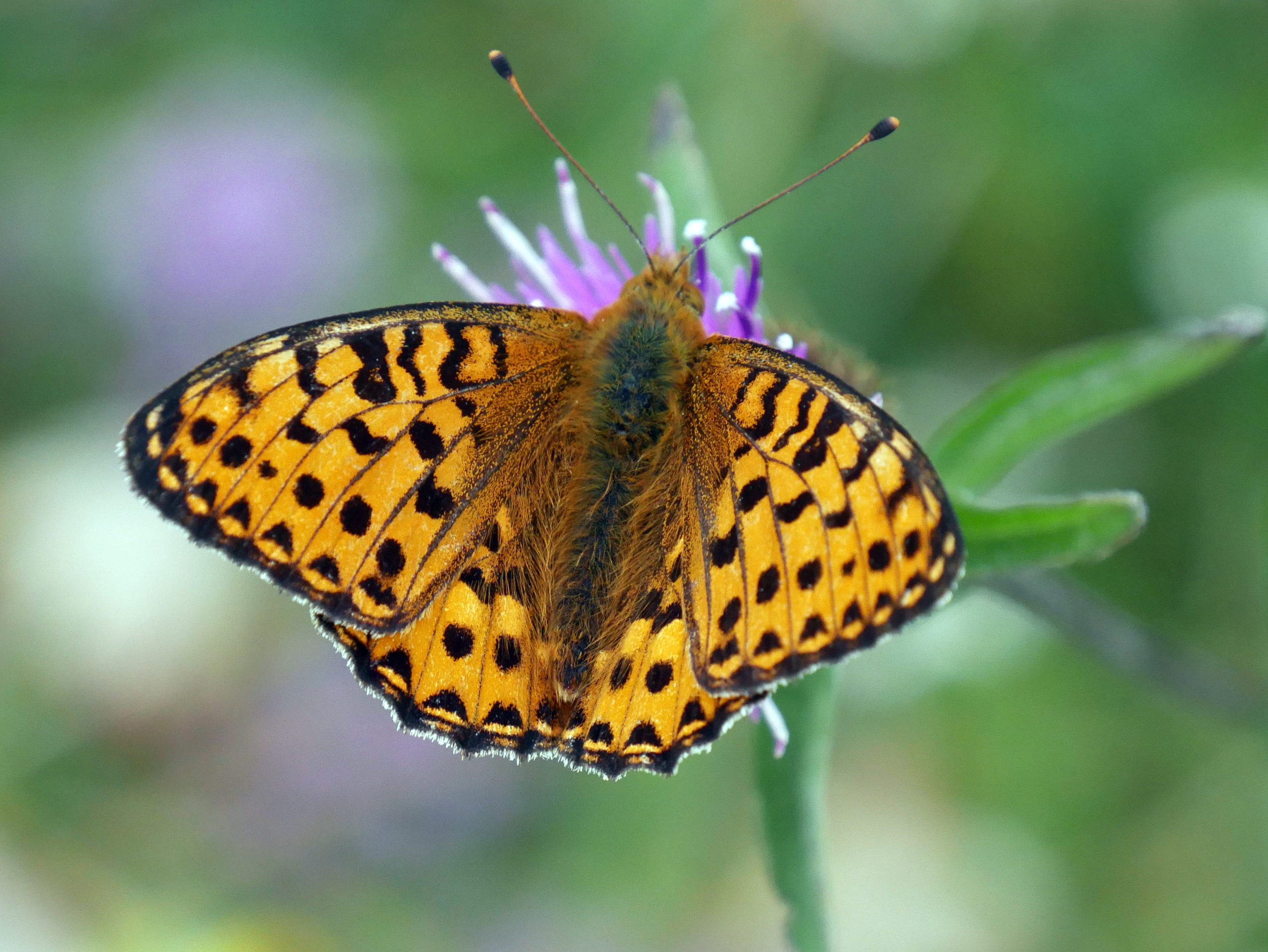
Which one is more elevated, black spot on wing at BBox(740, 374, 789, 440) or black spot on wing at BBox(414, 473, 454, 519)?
black spot on wing at BBox(414, 473, 454, 519)

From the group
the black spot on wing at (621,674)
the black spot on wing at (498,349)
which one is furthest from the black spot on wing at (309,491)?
the black spot on wing at (621,674)

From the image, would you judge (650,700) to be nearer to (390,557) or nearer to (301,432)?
(390,557)

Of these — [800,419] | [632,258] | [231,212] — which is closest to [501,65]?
[800,419]

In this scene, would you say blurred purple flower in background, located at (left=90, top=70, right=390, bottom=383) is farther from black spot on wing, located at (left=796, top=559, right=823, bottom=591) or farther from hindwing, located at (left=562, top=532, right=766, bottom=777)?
black spot on wing, located at (left=796, top=559, right=823, bottom=591)

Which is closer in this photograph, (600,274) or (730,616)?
(730,616)

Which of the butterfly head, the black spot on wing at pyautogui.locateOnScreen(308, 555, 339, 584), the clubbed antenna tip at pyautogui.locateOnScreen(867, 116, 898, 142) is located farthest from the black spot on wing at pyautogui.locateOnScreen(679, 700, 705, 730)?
the clubbed antenna tip at pyautogui.locateOnScreen(867, 116, 898, 142)

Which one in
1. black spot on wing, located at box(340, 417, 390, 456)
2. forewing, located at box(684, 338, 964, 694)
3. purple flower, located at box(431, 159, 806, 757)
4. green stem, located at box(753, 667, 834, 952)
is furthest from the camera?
purple flower, located at box(431, 159, 806, 757)

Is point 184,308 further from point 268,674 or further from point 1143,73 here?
point 1143,73
